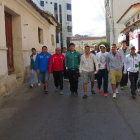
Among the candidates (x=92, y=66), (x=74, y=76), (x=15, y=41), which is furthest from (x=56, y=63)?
(x=15, y=41)

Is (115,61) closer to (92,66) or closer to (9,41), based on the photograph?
(92,66)

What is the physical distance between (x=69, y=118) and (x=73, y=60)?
291 cm

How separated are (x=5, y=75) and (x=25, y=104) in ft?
4.82

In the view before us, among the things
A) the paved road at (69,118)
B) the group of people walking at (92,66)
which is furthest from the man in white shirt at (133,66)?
the paved road at (69,118)

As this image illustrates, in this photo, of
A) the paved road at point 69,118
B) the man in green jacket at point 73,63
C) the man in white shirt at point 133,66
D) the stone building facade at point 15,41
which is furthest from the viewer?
the man in green jacket at point 73,63

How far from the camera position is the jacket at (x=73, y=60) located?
753 centimetres

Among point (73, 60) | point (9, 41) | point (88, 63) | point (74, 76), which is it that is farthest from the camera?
point (9, 41)

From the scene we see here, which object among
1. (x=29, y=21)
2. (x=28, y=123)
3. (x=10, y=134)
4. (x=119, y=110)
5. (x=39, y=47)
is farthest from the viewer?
(x=39, y=47)

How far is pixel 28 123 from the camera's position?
4.74m

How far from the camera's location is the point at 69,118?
5000mm

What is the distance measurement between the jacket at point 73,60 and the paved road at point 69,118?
3.42ft

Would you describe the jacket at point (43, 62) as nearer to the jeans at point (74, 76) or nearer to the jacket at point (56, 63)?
the jacket at point (56, 63)

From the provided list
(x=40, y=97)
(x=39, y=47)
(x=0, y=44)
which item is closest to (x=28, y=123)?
(x=40, y=97)

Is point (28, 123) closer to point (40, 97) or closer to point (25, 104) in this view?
point (25, 104)
